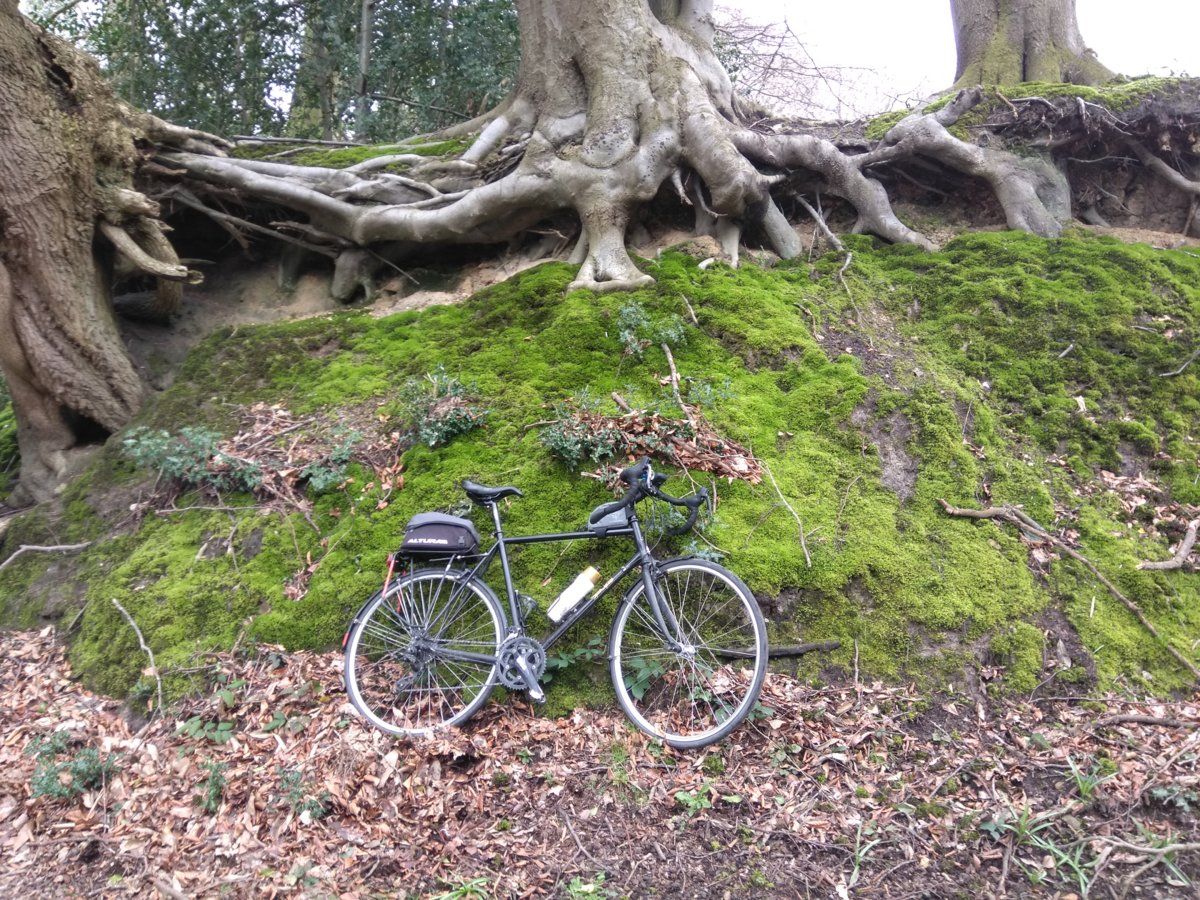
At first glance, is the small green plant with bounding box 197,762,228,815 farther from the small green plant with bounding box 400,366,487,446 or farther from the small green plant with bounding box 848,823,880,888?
the small green plant with bounding box 848,823,880,888

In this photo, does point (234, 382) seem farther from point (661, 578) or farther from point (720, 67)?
point (720, 67)

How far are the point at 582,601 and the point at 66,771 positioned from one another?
→ 9.68 feet

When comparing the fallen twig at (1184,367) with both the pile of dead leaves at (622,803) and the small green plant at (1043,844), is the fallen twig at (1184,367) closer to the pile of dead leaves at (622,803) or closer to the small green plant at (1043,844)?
the pile of dead leaves at (622,803)

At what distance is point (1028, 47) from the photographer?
9359 mm

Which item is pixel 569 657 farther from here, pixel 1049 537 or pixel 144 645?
pixel 1049 537

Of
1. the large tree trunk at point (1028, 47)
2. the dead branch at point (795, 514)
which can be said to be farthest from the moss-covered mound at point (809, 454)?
the large tree trunk at point (1028, 47)

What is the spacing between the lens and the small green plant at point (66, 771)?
383 cm

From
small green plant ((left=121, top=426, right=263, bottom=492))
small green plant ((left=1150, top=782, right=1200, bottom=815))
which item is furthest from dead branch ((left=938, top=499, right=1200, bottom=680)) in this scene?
small green plant ((left=121, top=426, right=263, bottom=492))

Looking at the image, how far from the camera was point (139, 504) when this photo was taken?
5957 millimetres

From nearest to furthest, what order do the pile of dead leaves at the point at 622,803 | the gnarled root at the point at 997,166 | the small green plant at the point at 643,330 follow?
1. the pile of dead leaves at the point at 622,803
2. the small green plant at the point at 643,330
3. the gnarled root at the point at 997,166

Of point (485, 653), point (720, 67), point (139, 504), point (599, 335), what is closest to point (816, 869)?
point (485, 653)

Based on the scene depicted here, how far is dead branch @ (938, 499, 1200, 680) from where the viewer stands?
15.2 feet

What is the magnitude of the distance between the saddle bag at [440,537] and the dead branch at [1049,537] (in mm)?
3302

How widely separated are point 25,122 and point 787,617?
23.9ft
